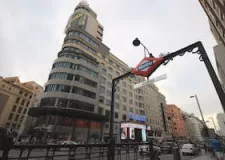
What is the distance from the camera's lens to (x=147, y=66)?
6.66m

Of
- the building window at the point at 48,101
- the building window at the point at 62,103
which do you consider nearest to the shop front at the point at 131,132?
the building window at the point at 62,103

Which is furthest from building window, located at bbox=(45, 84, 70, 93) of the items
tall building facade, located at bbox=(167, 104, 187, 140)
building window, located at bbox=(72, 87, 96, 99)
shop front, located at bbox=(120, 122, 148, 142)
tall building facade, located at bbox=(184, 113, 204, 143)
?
tall building facade, located at bbox=(184, 113, 204, 143)

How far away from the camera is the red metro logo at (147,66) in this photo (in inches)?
254

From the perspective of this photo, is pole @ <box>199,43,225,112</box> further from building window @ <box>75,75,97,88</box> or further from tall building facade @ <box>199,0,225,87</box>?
building window @ <box>75,75,97,88</box>

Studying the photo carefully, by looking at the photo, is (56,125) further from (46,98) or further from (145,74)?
(145,74)

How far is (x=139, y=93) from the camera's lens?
190 feet

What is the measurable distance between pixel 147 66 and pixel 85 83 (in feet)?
99.2

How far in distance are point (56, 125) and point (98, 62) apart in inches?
885

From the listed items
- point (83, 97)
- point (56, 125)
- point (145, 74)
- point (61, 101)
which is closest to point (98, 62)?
point (83, 97)

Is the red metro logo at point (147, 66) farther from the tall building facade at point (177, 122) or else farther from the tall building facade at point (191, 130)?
the tall building facade at point (191, 130)

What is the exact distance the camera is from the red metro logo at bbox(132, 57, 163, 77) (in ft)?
21.2

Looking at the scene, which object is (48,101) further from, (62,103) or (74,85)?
(74,85)

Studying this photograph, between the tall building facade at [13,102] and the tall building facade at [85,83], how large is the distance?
95.7 feet

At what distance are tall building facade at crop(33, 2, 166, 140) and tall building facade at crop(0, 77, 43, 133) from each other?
2917cm
